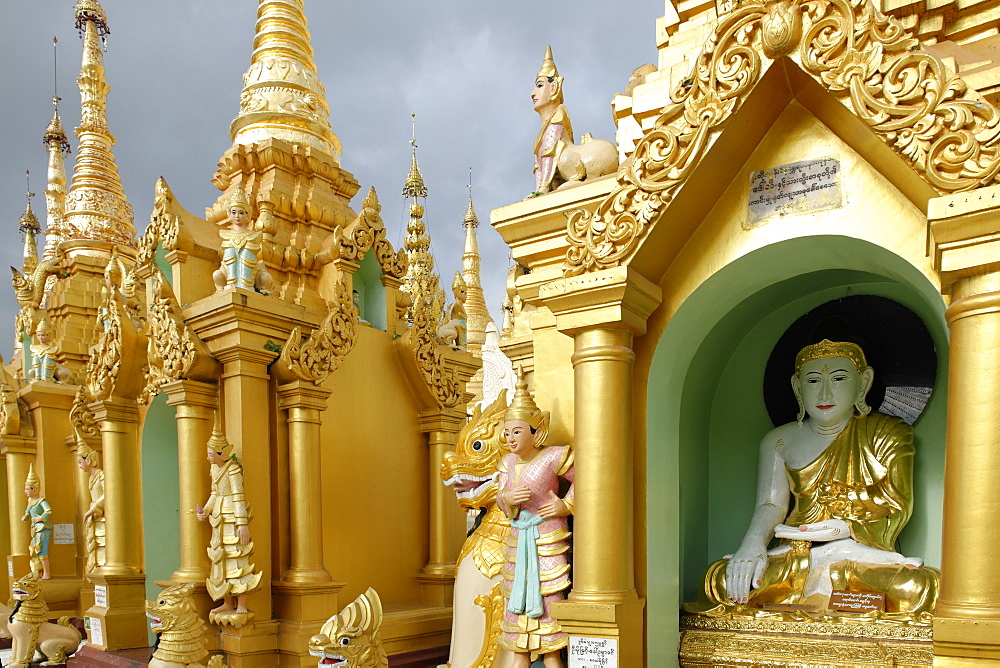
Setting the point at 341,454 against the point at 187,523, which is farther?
the point at 341,454

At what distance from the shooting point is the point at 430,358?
29.8ft

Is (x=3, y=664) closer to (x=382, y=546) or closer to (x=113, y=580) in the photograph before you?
(x=113, y=580)

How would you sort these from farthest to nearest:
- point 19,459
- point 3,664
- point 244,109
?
point 19,459 < point 244,109 < point 3,664

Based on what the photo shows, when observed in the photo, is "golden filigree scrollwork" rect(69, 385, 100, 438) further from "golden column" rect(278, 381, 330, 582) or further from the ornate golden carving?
the ornate golden carving

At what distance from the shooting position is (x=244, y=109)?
390 inches

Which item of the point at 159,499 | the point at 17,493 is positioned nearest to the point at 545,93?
the point at 159,499

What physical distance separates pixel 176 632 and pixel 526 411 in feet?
12.2

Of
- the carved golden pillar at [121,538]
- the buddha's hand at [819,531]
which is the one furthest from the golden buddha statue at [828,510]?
the carved golden pillar at [121,538]

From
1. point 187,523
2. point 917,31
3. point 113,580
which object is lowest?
point 113,580

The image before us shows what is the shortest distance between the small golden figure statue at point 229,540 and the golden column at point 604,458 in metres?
3.78

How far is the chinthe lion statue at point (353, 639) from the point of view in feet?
16.9

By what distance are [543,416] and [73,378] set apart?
1017 cm

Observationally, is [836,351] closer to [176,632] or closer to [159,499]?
[176,632]

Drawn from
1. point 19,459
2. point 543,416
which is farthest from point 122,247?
point 543,416
